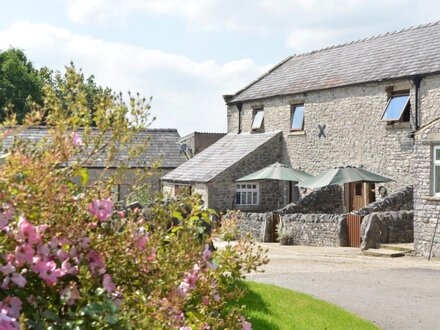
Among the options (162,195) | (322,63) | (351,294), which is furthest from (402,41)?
(162,195)

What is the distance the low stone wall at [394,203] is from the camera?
24.0m

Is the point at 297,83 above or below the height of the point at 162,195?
above

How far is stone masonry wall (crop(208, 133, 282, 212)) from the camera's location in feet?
99.1

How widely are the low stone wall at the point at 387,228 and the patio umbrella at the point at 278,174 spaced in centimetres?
610

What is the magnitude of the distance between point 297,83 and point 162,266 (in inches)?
1137

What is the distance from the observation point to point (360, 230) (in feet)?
74.8

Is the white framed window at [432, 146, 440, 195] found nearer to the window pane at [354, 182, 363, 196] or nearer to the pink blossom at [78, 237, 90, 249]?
the window pane at [354, 182, 363, 196]

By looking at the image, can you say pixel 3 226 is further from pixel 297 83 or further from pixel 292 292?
pixel 297 83

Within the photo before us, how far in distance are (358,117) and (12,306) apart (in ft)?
82.9

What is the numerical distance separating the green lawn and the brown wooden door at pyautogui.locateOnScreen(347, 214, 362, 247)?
34.4 feet

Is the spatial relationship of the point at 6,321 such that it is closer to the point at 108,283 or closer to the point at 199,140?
the point at 108,283

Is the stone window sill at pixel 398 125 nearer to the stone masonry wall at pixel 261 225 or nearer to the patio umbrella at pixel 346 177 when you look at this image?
the patio umbrella at pixel 346 177

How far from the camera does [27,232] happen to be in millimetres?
3570

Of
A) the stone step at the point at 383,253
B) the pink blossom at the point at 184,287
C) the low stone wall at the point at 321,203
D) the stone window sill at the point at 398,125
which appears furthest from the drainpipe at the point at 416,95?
the pink blossom at the point at 184,287
